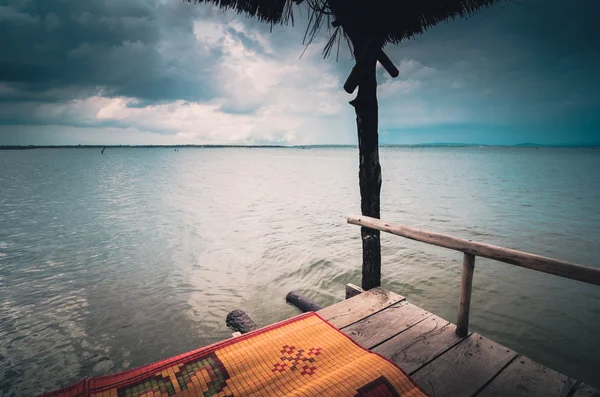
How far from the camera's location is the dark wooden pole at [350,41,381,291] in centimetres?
419

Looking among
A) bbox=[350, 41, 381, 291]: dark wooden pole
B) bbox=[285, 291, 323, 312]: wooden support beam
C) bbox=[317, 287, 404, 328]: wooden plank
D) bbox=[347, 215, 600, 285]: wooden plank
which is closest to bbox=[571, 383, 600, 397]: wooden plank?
bbox=[347, 215, 600, 285]: wooden plank

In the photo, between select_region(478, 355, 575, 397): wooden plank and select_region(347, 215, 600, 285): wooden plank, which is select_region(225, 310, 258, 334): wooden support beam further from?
select_region(478, 355, 575, 397): wooden plank

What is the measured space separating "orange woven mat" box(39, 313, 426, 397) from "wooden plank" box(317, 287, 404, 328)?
1.61 feet

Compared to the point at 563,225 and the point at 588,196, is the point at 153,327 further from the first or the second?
the point at 588,196

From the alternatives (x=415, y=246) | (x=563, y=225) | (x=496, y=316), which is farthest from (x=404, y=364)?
(x=563, y=225)

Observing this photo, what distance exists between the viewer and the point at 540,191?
2173cm

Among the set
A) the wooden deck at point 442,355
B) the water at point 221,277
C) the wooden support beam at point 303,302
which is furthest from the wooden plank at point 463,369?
the water at point 221,277

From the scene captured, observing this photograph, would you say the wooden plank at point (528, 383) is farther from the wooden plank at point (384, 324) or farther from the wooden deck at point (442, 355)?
the wooden plank at point (384, 324)

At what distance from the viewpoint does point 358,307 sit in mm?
4180

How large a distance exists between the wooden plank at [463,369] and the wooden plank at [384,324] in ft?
1.94

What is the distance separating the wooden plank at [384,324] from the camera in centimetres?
347

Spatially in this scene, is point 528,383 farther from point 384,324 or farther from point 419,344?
point 384,324

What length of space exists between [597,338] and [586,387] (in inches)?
157

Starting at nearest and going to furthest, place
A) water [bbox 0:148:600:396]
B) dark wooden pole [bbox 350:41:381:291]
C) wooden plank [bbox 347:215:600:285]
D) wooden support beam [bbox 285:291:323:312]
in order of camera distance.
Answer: wooden plank [bbox 347:215:600:285], dark wooden pole [bbox 350:41:381:291], water [bbox 0:148:600:396], wooden support beam [bbox 285:291:323:312]
